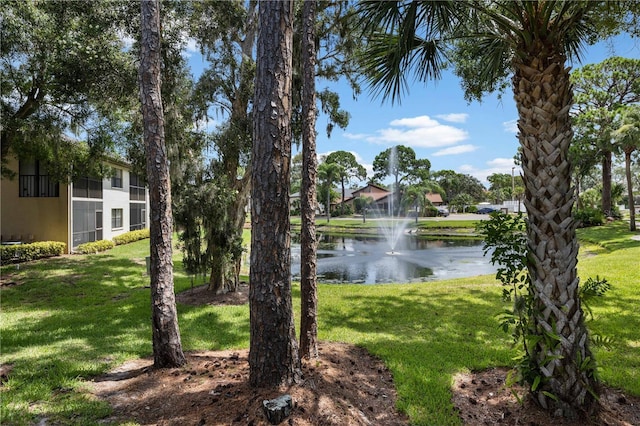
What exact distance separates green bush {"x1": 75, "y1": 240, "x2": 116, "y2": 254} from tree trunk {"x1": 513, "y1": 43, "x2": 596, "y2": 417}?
18.8 m

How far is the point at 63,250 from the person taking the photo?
16.1 metres

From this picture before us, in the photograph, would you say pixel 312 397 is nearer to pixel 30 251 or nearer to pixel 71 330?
pixel 71 330

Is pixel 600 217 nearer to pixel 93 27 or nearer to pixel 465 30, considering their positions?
pixel 465 30

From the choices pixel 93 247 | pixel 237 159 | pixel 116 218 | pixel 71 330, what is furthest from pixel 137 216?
pixel 71 330

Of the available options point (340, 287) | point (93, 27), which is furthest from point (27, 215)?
point (340, 287)

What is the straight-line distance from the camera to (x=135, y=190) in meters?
24.8

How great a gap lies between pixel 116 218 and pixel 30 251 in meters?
7.51

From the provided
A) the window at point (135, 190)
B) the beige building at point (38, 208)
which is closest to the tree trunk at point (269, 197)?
the beige building at point (38, 208)

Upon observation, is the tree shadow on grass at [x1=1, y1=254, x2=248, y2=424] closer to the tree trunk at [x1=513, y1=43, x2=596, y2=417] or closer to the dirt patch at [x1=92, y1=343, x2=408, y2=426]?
the dirt patch at [x1=92, y1=343, x2=408, y2=426]

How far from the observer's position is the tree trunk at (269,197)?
3.17 meters

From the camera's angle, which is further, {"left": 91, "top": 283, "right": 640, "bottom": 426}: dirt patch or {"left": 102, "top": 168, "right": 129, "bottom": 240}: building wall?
{"left": 102, "top": 168, "right": 129, "bottom": 240}: building wall

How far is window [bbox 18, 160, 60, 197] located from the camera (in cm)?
1597

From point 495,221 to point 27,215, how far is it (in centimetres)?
1976

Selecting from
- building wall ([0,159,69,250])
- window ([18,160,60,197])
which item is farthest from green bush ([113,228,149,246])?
window ([18,160,60,197])
